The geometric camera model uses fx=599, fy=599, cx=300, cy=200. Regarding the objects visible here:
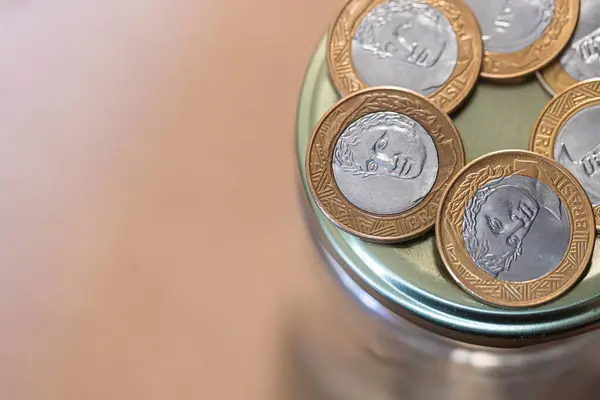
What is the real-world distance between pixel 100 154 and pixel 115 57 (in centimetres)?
16

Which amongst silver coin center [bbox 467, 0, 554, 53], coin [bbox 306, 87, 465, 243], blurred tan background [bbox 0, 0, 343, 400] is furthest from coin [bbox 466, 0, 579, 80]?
blurred tan background [bbox 0, 0, 343, 400]

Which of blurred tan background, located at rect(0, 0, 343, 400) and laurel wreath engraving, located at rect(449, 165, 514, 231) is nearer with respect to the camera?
laurel wreath engraving, located at rect(449, 165, 514, 231)

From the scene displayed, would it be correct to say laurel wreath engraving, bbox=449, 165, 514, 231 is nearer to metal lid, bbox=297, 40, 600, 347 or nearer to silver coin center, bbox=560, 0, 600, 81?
metal lid, bbox=297, 40, 600, 347

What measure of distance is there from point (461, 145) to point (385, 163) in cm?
9

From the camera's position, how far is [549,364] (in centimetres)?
74

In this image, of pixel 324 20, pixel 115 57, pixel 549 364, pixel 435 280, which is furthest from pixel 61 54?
pixel 549 364

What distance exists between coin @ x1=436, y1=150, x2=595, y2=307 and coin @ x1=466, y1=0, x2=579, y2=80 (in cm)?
12

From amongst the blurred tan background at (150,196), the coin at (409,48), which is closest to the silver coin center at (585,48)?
the coin at (409,48)

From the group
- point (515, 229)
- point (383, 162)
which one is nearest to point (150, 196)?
point (383, 162)

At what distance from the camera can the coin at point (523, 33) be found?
750 mm

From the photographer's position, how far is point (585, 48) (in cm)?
75

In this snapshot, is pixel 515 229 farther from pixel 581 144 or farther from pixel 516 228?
pixel 581 144

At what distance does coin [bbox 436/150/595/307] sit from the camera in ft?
2.23

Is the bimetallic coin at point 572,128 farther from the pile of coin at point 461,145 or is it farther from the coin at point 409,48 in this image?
the coin at point 409,48
